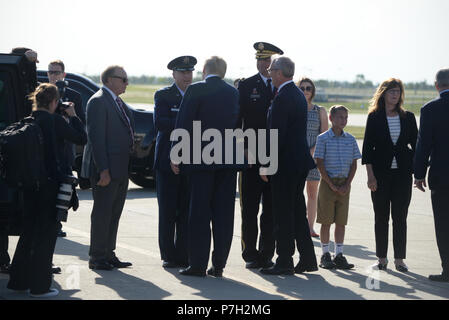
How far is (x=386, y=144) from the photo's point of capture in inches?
338

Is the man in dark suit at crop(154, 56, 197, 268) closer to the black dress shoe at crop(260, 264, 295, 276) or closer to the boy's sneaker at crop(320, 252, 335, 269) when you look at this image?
the black dress shoe at crop(260, 264, 295, 276)

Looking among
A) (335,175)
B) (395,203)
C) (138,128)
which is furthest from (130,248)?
(138,128)

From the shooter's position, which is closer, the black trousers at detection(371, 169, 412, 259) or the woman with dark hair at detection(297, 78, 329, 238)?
the black trousers at detection(371, 169, 412, 259)

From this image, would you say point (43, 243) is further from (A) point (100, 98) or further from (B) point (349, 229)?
(B) point (349, 229)

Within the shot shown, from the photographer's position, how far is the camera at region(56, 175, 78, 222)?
22.7ft

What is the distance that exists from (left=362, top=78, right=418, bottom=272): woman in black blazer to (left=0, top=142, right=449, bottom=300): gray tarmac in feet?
1.10

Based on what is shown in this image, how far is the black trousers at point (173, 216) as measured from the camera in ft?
27.8

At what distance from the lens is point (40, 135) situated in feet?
22.5

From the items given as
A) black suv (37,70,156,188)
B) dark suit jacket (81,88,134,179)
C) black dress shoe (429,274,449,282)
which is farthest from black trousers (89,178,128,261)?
black suv (37,70,156,188)

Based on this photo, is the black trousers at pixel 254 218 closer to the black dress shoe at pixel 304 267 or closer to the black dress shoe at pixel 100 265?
the black dress shoe at pixel 304 267

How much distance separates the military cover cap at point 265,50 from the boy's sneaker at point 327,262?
2.13 meters

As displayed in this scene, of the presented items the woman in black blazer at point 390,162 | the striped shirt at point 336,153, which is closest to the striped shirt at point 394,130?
the woman in black blazer at point 390,162
